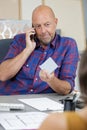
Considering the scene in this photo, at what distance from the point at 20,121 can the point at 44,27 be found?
110cm

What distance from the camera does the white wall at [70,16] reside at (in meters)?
3.47

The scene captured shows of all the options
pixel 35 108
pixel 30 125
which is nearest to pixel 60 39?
pixel 35 108

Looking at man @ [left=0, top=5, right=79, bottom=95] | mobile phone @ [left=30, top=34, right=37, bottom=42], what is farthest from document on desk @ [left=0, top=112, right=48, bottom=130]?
mobile phone @ [left=30, top=34, right=37, bottom=42]

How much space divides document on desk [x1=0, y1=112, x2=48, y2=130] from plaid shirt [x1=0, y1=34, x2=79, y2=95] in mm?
740

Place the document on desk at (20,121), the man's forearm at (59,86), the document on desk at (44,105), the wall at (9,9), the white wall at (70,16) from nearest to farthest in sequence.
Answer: the document on desk at (20,121)
the document on desk at (44,105)
the man's forearm at (59,86)
the wall at (9,9)
the white wall at (70,16)

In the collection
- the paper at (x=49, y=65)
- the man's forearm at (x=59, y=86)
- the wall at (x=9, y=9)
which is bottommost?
the man's forearm at (x=59, y=86)

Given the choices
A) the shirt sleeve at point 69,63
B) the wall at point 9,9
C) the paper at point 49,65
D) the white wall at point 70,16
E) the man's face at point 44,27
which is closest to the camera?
the paper at point 49,65

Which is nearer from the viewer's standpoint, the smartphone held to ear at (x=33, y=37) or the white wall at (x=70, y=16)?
the smartphone held to ear at (x=33, y=37)

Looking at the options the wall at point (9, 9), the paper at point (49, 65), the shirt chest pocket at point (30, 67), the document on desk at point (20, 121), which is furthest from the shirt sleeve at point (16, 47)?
the wall at point (9, 9)

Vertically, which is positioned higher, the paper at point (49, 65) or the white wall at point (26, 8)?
the white wall at point (26, 8)

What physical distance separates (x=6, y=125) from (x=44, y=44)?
1134 mm

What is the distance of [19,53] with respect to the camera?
1.90 metres

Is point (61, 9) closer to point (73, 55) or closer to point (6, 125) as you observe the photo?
point (73, 55)

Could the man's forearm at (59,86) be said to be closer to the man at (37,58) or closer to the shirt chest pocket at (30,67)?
the man at (37,58)
